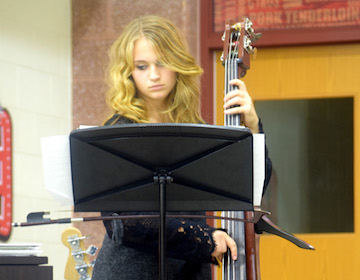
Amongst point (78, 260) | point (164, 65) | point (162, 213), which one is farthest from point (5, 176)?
point (162, 213)

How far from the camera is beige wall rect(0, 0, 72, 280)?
3.51 metres

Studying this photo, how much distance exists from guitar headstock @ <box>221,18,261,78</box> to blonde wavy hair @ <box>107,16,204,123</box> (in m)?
0.11

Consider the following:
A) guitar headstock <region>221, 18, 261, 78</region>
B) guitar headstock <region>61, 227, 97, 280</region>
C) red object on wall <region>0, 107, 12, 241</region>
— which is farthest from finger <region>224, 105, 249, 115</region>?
red object on wall <region>0, 107, 12, 241</region>

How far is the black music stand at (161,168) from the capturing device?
1.57 m

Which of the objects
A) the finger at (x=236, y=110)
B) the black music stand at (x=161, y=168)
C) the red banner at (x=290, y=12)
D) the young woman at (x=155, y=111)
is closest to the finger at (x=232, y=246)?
the young woman at (x=155, y=111)

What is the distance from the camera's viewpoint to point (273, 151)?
12.3ft

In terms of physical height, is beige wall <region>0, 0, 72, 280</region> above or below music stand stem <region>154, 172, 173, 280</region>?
above

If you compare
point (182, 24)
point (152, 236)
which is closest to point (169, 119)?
point (152, 236)

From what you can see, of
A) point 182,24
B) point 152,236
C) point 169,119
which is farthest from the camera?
point 182,24

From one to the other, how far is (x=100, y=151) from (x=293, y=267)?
7.46 feet

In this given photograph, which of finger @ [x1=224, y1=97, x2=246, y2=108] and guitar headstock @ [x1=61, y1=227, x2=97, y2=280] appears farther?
guitar headstock @ [x1=61, y1=227, x2=97, y2=280]

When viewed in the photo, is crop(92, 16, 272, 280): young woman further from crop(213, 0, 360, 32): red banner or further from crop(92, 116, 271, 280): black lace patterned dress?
crop(213, 0, 360, 32): red banner

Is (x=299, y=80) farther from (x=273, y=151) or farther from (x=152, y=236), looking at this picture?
(x=152, y=236)

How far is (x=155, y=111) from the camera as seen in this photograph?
2.03 m
